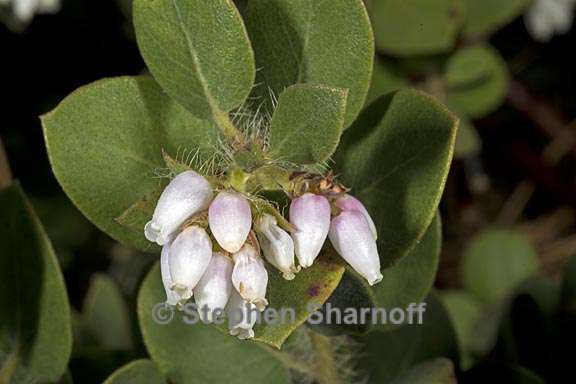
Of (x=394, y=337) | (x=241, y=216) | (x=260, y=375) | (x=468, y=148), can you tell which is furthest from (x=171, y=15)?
(x=468, y=148)

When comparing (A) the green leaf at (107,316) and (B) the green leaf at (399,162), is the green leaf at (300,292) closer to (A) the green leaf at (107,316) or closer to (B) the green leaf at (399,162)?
(B) the green leaf at (399,162)

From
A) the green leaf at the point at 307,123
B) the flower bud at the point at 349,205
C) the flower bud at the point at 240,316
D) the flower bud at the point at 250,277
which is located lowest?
the flower bud at the point at 240,316

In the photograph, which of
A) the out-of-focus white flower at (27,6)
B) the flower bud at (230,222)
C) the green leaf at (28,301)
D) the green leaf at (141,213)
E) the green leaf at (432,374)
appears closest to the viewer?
the flower bud at (230,222)

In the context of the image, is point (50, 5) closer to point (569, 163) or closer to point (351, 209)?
point (351, 209)

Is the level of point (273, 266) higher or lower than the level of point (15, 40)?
higher

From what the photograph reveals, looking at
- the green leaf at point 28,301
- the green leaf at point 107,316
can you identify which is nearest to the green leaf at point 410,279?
the green leaf at point 28,301

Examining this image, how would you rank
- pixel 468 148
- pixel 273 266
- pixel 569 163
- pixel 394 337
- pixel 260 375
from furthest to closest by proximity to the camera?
pixel 569 163 → pixel 468 148 → pixel 394 337 → pixel 260 375 → pixel 273 266

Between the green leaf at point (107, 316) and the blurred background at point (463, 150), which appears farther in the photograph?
the blurred background at point (463, 150)

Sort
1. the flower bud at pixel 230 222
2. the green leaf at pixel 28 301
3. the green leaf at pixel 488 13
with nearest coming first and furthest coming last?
the flower bud at pixel 230 222
the green leaf at pixel 28 301
the green leaf at pixel 488 13
